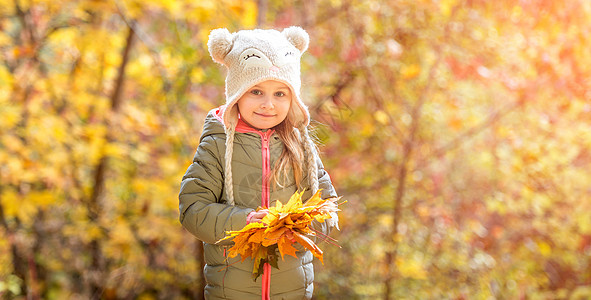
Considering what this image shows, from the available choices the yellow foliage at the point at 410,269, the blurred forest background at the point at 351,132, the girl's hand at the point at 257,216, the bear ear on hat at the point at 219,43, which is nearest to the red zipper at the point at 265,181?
the girl's hand at the point at 257,216

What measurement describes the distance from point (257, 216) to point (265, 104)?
0.34 meters

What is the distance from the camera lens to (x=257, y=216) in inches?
54.5

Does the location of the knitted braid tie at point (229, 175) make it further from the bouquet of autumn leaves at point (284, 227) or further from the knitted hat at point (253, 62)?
the bouquet of autumn leaves at point (284, 227)

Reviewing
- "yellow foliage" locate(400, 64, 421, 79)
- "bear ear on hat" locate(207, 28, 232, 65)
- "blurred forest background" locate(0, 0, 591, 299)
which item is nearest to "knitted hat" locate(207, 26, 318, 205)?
"bear ear on hat" locate(207, 28, 232, 65)

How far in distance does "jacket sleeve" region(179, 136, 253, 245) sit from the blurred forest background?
5.97 feet

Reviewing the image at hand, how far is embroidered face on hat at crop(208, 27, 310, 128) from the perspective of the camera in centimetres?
147

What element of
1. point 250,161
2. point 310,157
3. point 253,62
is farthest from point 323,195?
point 253,62

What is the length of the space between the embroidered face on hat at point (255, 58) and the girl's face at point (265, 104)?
0.10 ft

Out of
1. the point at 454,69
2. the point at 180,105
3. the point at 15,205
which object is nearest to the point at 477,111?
the point at 454,69

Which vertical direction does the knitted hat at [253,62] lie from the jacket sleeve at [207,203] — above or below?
above

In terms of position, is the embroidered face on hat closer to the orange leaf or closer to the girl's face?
the girl's face

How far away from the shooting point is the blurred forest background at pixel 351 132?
373 cm

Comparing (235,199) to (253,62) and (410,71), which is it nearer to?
(253,62)

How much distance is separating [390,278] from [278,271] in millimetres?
2328
